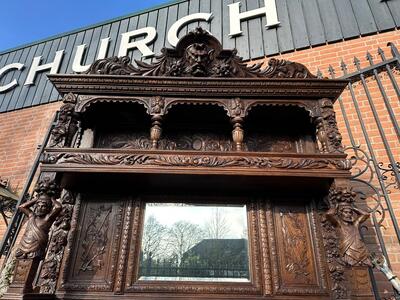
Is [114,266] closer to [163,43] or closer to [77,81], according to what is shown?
[77,81]

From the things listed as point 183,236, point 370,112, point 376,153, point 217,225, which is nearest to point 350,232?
point 217,225

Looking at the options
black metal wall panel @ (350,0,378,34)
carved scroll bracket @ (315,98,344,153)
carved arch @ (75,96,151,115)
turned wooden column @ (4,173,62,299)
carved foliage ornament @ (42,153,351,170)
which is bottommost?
turned wooden column @ (4,173,62,299)

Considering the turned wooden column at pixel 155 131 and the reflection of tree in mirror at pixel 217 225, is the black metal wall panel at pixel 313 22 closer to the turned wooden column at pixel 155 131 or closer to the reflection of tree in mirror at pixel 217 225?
the turned wooden column at pixel 155 131

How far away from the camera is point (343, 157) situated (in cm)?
211

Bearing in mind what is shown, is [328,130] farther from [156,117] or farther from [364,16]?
[364,16]

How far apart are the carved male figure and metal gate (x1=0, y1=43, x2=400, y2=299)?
426mm

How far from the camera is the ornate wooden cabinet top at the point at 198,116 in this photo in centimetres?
212

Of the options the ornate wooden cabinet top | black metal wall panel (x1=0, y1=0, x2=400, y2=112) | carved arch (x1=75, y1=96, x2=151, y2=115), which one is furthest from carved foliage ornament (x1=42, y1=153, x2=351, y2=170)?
black metal wall panel (x1=0, y1=0, x2=400, y2=112)

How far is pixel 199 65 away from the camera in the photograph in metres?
2.53

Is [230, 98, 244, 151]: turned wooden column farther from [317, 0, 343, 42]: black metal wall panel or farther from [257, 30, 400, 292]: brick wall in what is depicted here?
[317, 0, 343, 42]: black metal wall panel

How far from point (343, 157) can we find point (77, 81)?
235 cm

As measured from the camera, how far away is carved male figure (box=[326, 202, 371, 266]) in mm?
1792

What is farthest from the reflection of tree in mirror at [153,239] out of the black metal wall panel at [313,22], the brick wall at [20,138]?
the black metal wall panel at [313,22]

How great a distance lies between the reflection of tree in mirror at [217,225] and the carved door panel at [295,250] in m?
0.39
